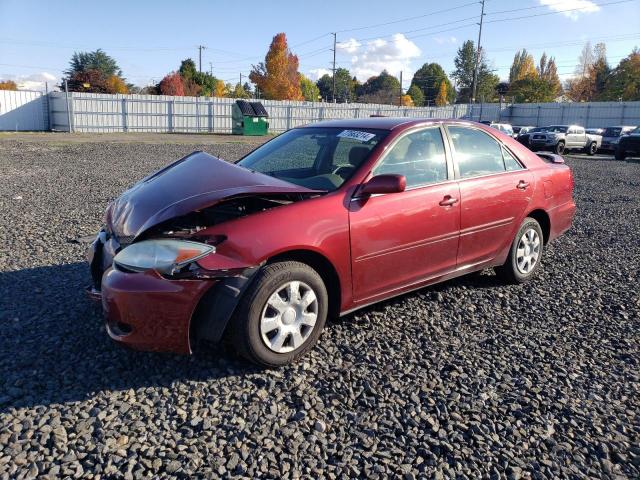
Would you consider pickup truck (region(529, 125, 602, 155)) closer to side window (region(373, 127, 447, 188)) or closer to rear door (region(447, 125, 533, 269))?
rear door (region(447, 125, 533, 269))

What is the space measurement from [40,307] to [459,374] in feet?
10.4

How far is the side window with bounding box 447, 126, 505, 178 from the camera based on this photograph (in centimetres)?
436

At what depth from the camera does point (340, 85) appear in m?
109

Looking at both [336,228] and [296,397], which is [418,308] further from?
[296,397]

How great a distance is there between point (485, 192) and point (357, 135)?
1206mm

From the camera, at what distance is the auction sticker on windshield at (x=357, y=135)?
4.03 meters

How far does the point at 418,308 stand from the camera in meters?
4.29

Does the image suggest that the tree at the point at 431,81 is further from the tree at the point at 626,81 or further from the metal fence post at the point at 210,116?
the metal fence post at the point at 210,116

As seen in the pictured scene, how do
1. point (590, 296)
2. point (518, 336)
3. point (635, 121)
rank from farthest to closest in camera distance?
point (635, 121) → point (590, 296) → point (518, 336)

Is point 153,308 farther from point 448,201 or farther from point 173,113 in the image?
point 173,113

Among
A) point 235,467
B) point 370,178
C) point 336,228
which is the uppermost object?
point 370,178

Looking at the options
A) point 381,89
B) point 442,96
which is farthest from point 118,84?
point 381,89

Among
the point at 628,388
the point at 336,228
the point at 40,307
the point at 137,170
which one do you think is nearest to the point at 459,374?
the point at 628,388

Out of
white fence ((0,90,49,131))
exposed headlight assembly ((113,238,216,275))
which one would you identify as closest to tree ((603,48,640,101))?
white fence ((0,90,49,131))
